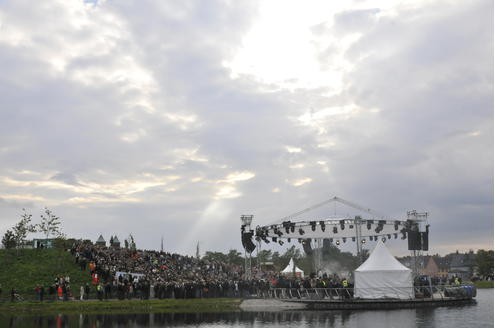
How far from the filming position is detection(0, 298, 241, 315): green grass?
1518 inches

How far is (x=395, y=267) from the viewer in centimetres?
4028

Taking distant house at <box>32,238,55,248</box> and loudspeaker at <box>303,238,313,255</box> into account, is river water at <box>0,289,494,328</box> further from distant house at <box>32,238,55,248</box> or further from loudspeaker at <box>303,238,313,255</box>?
distant house at <box>32,238,55,248</box>

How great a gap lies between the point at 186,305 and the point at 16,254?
94.2 feet

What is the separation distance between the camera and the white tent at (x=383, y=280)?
39500mm

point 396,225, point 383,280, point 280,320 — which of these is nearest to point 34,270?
point 280,320

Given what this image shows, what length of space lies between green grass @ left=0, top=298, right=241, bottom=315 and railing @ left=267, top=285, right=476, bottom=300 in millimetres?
4651

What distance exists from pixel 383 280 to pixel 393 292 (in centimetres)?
109

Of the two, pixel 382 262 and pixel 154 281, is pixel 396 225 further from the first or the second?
pixel 154 281

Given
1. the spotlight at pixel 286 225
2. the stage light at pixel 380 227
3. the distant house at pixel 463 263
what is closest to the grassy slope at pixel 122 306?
the spotlight at pixel 286 225

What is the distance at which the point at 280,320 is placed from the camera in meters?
29.1

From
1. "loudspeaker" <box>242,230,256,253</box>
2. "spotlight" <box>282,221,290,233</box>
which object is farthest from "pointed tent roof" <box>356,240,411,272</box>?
"loudspeaker" <box>242,230,256,253</box>

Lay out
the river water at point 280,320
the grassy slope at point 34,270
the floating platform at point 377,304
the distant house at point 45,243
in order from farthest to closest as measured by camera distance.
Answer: the distant house at point 45,243
the grassy slope at point 34,270
the floating platform at point 377,304
the river water at point 280,320

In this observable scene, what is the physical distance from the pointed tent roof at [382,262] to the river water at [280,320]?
6.70 metres

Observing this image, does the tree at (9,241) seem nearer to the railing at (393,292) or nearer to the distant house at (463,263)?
the railing at (393,292)
